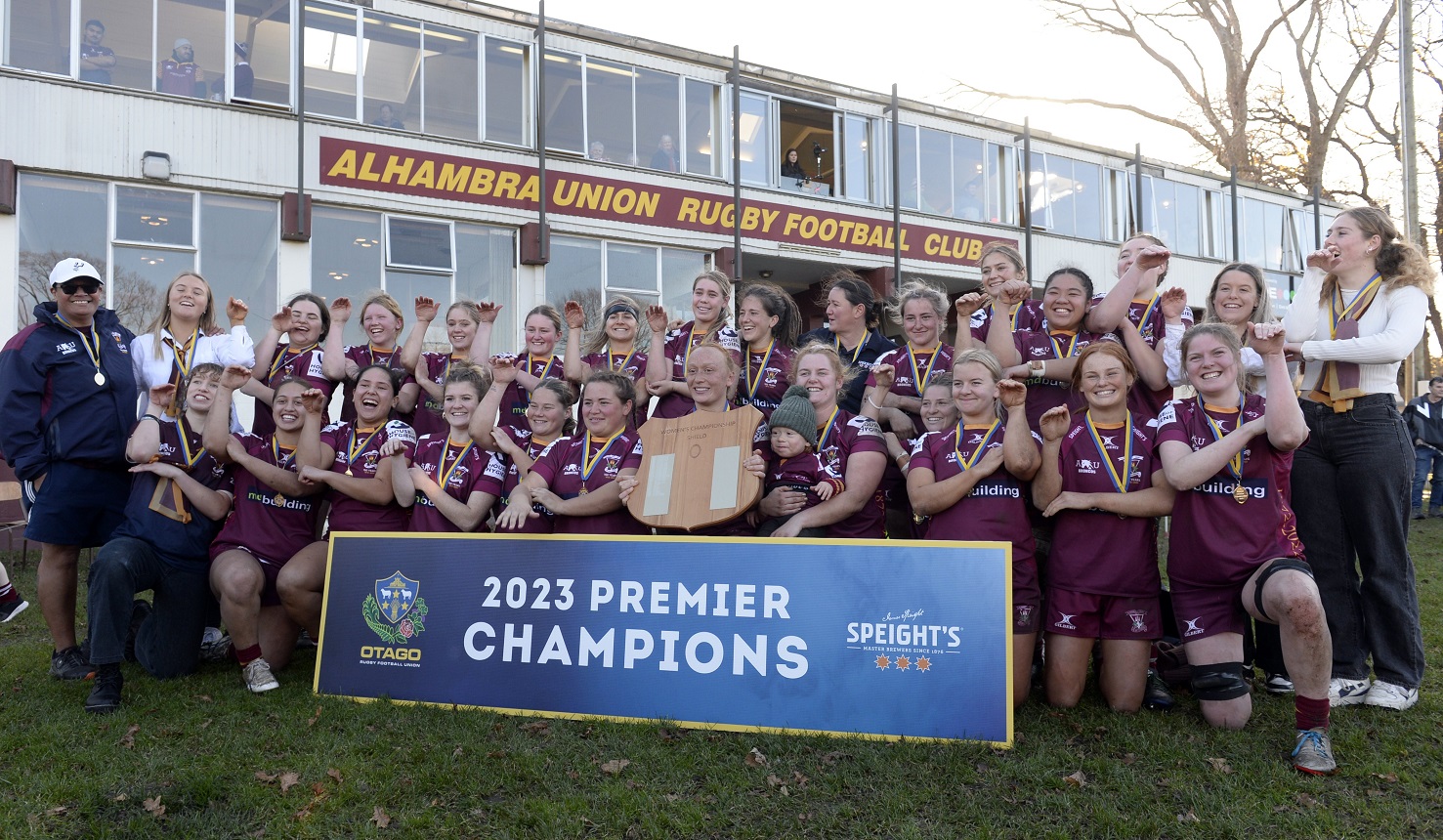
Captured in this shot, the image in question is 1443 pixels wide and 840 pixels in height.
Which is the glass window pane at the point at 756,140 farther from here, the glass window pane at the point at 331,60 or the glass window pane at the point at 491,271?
the glass window pane at the point at 331,60

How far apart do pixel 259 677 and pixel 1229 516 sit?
476 centimetres

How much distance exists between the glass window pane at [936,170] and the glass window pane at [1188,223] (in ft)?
22.9

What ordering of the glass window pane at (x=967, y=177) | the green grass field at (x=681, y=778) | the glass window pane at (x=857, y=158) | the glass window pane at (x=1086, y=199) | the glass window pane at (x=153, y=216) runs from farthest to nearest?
1. the glass window pane at (x=1086, y=199)
2. the glass window pane at (x=967, y=177)
3. the glass window pane at (x=857, y=158)
4. the glass window pane at (x=153, y=216)
5. the green grass field at (x=681, y=778)

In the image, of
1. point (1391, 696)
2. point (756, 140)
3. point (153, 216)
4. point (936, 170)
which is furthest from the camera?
point (936, 170)

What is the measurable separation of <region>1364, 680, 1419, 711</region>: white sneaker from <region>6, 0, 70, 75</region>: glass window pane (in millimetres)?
14801

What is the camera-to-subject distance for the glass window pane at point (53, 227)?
12062 millimetres

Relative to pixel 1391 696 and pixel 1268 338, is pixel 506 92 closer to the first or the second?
pixel 1268 338

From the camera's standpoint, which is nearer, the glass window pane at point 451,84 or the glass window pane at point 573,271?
the glass window pane at point 451,84

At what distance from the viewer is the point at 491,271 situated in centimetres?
1496

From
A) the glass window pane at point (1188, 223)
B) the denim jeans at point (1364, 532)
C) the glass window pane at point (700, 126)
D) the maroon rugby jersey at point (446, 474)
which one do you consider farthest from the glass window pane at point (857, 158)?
the denim jeans at point (1364, 532)

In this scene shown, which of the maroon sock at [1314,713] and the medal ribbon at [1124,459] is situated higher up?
the medal ribbon at [1124,459]

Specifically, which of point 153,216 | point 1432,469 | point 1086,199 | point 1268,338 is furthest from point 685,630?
point 1086,199

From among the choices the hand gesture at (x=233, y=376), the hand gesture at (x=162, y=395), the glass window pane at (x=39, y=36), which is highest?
the glass window pane at (x=39, y=36)

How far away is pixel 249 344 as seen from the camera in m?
6.23
